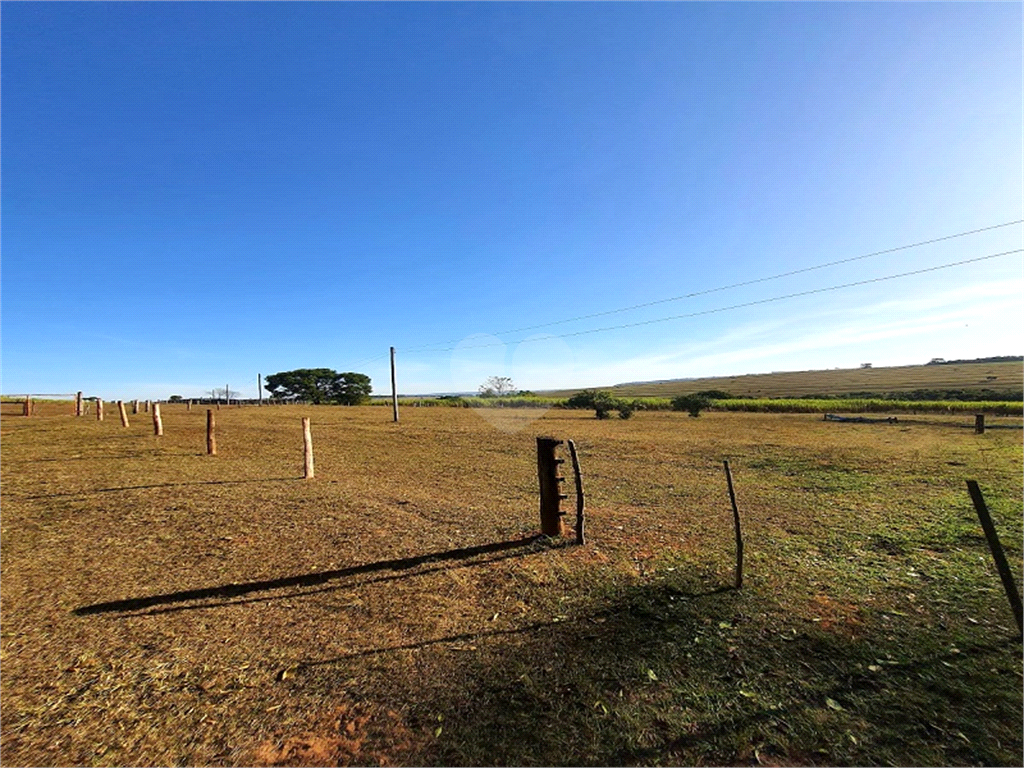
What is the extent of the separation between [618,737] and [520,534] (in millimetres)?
4947

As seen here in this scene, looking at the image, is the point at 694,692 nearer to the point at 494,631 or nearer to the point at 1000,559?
the point at 494,631

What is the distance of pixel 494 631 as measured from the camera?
4.98 meters

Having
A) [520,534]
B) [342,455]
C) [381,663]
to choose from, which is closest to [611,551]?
[520,534]

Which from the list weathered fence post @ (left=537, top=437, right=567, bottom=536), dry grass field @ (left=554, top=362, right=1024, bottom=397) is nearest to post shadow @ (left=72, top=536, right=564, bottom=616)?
weathered fence post @ (left=537, top=437, right=567, bottom=536)

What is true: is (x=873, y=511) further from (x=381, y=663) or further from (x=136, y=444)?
(x=136, y=444)

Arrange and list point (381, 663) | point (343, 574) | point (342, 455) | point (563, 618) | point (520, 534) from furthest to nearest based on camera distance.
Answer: point (342, 455), point (520, 534), point (343, 574), point (563, 618), point (381, 663)

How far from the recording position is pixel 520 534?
8266 millimetres

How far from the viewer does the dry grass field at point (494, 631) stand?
339cm

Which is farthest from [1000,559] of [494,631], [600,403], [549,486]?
[600,403]

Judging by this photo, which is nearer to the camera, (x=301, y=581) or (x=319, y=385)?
(x=301, y=581)

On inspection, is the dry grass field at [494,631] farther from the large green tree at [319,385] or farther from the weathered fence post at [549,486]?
the large green tree at [319,385]

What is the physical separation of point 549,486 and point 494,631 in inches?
127

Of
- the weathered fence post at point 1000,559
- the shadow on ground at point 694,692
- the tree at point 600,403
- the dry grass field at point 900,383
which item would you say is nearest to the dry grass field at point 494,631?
the shadow on ground at point 694,692

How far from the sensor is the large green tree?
90.1m
